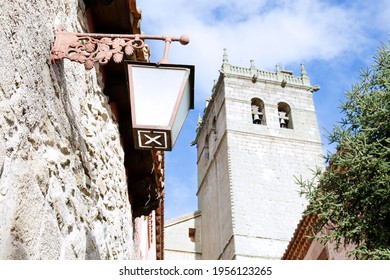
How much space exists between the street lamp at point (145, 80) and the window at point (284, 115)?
26284 millimetres

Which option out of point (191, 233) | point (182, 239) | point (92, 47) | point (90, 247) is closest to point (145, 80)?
point (92, 47)

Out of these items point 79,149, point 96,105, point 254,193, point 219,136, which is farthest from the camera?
point 219,136

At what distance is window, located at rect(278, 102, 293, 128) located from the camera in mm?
28547

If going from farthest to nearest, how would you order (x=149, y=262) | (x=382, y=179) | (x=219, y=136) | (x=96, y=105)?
(x=219, y=136) < (x=382, y=179) < (x=96, y=105) < (x=149, y=262)

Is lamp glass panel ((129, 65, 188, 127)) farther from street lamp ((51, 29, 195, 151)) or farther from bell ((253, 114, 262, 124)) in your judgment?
bell ((253, 114, 262, 124))

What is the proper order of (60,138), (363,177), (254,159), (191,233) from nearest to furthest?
(60,138) < (363,177) < (254,159) < (191,233)

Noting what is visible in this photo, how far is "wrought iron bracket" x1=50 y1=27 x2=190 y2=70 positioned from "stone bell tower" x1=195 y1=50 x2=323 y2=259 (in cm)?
2050

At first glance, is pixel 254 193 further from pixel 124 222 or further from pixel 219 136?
pixel 124 222

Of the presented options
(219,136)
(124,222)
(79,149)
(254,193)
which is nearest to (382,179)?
(124,222)

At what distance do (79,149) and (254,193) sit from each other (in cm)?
2214

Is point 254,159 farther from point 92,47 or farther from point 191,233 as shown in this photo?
point 92,47

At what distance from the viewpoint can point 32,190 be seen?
208cm

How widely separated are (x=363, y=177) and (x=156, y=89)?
3584mm

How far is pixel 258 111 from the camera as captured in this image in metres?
28.7
